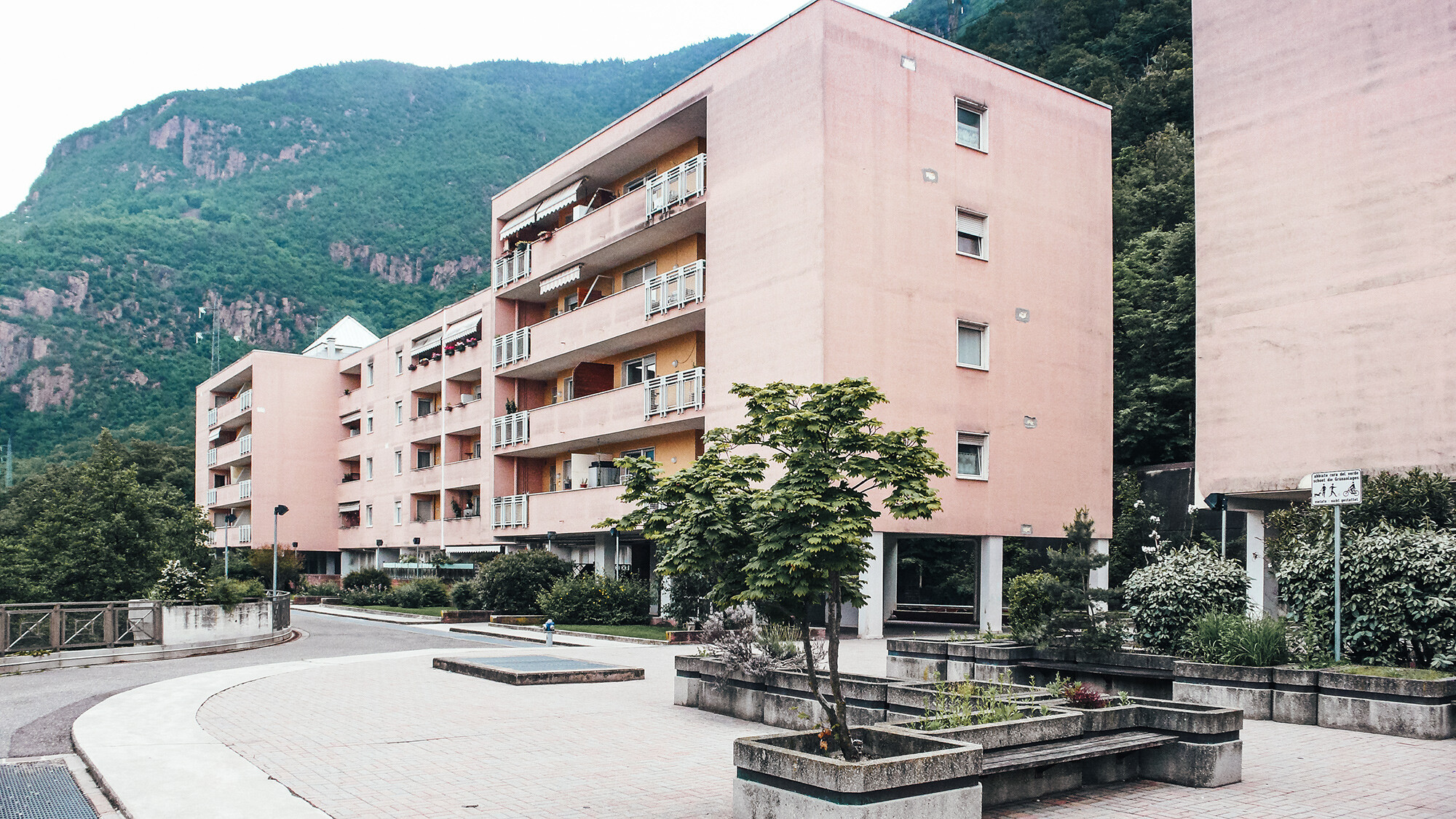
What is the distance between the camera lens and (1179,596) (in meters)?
14.1

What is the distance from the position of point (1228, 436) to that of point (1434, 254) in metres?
4.93

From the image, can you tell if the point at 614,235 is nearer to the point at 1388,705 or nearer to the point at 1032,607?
the point at 1032,607

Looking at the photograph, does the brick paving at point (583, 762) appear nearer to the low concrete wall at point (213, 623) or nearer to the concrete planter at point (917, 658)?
the concrete planter at point (917, 658)

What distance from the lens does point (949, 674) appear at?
48.8 feet

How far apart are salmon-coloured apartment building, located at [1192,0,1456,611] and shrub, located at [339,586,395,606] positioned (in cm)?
3240

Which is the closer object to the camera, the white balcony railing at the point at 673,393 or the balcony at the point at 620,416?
the white balcony railing at the point at 673,393

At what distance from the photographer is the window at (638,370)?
1361 inches

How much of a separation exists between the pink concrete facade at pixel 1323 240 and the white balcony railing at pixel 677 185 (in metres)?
12.7

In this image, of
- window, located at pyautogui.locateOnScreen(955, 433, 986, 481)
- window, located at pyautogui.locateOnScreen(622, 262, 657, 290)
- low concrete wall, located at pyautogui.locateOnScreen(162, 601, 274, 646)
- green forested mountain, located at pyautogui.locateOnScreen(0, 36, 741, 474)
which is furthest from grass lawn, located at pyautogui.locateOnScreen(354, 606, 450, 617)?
green forested mountain, located at pyautogui.locateOnScreen(0, 36, 741, 474)

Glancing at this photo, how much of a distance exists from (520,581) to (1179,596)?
23.6 m

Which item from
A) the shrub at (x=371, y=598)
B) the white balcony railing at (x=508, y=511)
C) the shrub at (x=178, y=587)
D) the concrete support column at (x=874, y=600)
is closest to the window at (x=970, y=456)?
the concrete support column at (x=874, y=600)

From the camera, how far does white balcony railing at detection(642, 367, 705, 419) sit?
2983cm

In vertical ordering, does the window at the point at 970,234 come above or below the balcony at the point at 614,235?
below

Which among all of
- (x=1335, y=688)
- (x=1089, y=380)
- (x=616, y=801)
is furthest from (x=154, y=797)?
(x=1089, y=380)
